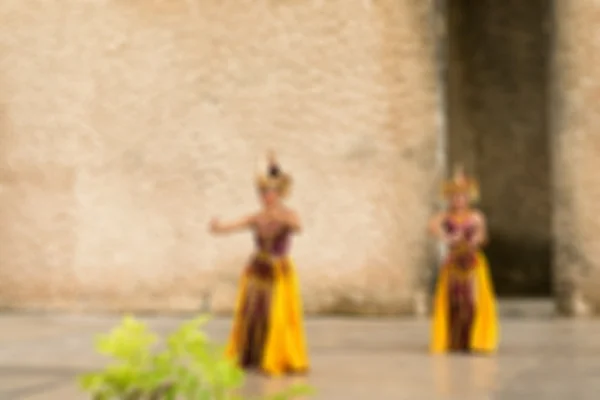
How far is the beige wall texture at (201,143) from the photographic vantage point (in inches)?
363

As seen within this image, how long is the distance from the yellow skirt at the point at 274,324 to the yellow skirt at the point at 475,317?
3.96ft

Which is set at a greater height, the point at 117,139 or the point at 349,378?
the point at 117,139

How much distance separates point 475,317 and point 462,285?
0.69 ft

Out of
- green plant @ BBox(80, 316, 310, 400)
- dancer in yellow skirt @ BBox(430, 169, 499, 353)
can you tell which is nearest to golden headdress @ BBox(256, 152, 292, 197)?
dancer in yellow skirt @ BBox(430, 169, 499, 353)

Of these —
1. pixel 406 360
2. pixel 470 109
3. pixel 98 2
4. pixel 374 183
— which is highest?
pixel 98 2

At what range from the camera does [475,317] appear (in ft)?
21.2

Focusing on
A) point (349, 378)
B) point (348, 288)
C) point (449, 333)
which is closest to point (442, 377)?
point (349, 378)

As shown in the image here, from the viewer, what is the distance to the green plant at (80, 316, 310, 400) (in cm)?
139

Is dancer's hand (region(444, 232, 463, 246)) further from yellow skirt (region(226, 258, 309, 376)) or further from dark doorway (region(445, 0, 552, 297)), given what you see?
dark doorway (region(445, 0, 552, 297))

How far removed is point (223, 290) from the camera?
9508mm

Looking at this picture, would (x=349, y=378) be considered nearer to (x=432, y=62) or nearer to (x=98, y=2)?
(x=432, y=62)

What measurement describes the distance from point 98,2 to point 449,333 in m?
5.03

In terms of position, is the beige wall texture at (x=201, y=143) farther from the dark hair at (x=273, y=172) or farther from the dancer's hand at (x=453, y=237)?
the dark hair at (x=273, y=172)

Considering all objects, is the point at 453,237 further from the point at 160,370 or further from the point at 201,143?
the point at 160,370
